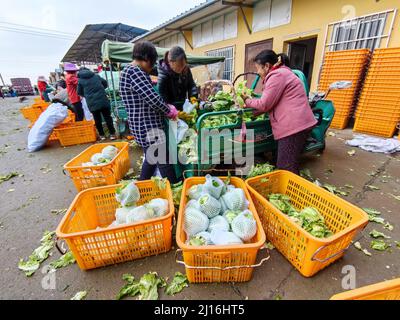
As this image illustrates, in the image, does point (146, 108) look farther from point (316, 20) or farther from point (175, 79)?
point (316, 20)

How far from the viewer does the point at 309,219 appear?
1.99 m

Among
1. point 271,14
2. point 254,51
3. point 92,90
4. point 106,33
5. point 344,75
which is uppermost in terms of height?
point 106,33

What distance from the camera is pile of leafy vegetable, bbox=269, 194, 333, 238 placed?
1.85m

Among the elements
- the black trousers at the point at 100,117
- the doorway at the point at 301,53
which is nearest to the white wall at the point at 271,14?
the doorway at the point at 301,53

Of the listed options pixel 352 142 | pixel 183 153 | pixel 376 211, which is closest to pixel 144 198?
pixel 183 153

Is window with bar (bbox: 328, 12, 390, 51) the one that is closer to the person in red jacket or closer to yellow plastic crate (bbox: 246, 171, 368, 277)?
yellow plastic crate (bbox: 246, 171, 368, 277)

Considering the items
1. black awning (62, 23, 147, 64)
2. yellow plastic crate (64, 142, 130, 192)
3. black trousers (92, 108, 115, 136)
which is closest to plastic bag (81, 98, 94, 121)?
black trousers (92, 108, 115, 136)

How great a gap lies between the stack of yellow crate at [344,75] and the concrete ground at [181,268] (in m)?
1.96

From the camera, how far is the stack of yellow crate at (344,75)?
518cm

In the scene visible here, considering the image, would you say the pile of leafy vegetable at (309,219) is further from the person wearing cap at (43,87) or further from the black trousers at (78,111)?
the person wearing cap at (43,87)

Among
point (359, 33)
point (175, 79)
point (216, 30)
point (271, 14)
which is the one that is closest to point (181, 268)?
point (175, 79)

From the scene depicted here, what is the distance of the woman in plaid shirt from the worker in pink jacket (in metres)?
1.12

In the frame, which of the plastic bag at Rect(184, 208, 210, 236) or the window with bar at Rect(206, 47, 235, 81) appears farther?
the window with bar at Rect(206, 47, 235, 81)

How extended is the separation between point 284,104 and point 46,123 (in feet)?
17.5
